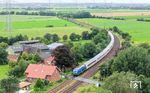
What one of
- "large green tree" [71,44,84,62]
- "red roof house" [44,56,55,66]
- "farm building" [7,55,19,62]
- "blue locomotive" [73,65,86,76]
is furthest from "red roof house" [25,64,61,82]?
"large green tree" [71,44,84,62]

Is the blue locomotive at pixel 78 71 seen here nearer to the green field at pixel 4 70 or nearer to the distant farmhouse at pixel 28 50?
the green field at pixel 4 70

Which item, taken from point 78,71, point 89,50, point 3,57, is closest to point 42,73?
point 78,71

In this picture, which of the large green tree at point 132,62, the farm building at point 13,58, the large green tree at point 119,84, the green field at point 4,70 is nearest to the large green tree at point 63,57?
the green field at point 4,70

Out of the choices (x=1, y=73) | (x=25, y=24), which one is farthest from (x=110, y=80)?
(x=25, y=24)

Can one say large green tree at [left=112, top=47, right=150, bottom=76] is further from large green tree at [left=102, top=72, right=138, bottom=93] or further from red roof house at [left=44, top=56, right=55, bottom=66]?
red roof house at [left=44, top=56, right=55, bottom=66]

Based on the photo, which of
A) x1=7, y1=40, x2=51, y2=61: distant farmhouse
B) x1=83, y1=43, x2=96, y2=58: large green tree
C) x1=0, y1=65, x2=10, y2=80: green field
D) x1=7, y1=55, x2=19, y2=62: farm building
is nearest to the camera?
x1=0, y1=65, x2=10, y2=80: green field

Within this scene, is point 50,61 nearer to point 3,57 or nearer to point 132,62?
point 3,57
